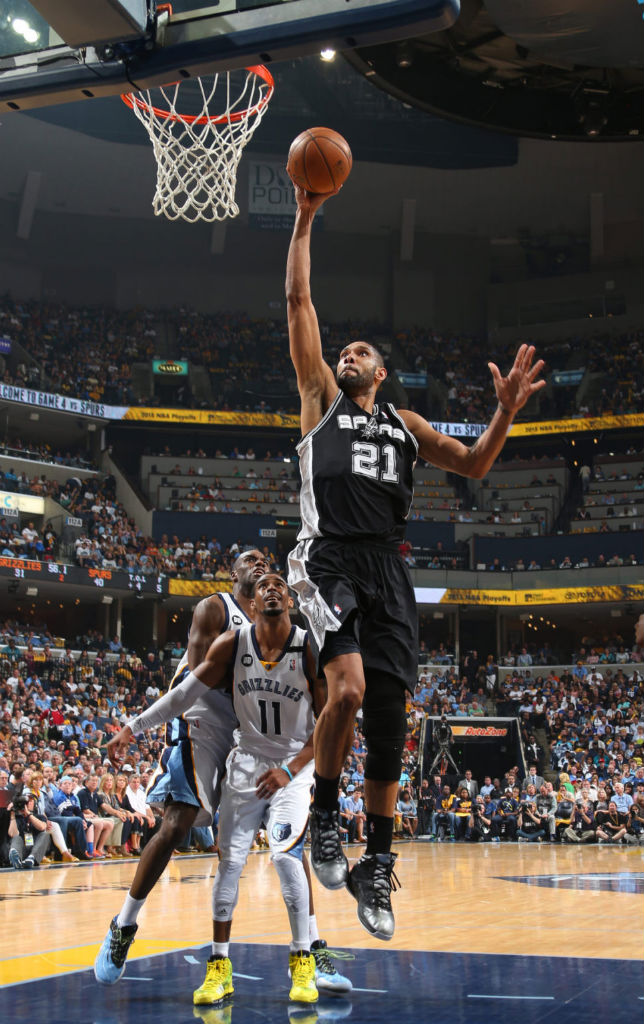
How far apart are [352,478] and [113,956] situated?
2.88 metres

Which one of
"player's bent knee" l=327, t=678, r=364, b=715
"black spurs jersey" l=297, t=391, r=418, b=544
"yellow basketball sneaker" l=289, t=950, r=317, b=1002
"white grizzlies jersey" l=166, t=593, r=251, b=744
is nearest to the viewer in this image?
"player's bent knee" l=327, t=678, r=364, b=715

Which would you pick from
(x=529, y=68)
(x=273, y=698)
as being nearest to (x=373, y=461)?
(x=273, y=698)

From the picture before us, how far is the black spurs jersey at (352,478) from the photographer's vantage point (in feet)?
13.4

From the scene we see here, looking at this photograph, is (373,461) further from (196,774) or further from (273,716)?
(196,774)

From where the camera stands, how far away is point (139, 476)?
35.2 metres

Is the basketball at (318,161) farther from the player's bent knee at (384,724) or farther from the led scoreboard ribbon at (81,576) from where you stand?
the led scoreboard ribbon at (81,576)

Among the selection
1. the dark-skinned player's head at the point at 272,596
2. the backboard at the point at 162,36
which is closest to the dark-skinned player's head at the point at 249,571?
the dark-skinned player's head at the point at 272,596

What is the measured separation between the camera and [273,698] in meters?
5.49

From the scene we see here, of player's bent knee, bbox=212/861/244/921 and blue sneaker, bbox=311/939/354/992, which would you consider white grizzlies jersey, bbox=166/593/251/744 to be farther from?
blue sneaker, bbox=311/939/354/992

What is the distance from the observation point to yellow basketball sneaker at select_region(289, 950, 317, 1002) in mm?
4934

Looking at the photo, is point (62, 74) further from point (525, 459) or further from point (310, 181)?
point (525, 459)

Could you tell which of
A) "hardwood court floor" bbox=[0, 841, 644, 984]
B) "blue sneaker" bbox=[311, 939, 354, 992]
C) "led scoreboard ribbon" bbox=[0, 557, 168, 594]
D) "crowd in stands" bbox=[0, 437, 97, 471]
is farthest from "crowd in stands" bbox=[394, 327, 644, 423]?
"blue sneaker" bbox=[311, 939, 354, 992]

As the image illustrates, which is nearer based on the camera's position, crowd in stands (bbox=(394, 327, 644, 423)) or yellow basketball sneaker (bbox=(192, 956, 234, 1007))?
yellow basketball sneaker (bbox=(192, 956, 234, 1007))

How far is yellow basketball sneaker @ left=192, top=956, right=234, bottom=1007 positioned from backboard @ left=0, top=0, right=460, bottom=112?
14.0 feet
